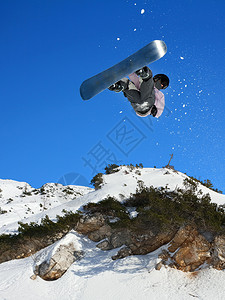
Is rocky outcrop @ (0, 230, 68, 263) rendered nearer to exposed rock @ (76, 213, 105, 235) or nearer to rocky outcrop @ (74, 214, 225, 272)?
exposed rock @ (76, 213, 105, 235)

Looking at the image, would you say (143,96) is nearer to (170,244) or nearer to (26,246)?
(170,244)

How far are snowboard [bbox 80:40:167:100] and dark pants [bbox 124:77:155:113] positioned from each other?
→ 2.20 feet

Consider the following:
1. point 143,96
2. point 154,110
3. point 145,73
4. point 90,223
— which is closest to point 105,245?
point 90,223

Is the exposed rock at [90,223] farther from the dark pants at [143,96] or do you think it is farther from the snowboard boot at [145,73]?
the snowboard boot at [145,73]

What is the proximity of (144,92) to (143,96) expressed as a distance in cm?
10

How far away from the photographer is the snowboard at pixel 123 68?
4324mm

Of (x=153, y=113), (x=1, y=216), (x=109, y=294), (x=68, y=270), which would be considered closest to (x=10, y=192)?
(x=1, y=216)

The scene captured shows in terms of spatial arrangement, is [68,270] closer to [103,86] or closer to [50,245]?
[50,245]

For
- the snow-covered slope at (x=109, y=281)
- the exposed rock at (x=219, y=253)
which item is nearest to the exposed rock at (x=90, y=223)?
the snow-covered slope at (x=109, y=281)

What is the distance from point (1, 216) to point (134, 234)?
11.9 metres

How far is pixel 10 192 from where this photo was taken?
31.5 m

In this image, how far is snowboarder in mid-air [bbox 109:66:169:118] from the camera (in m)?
5.24

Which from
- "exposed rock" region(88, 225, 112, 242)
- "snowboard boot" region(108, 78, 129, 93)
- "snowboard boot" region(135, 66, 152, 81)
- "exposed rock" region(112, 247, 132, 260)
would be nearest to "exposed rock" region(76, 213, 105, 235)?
"exposed rock" region(88, 225, 112, 242)

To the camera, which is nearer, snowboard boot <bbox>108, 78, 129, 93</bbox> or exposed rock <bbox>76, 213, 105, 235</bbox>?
snowboard boot <bbox>108, 78, 129, 93</bbox>
